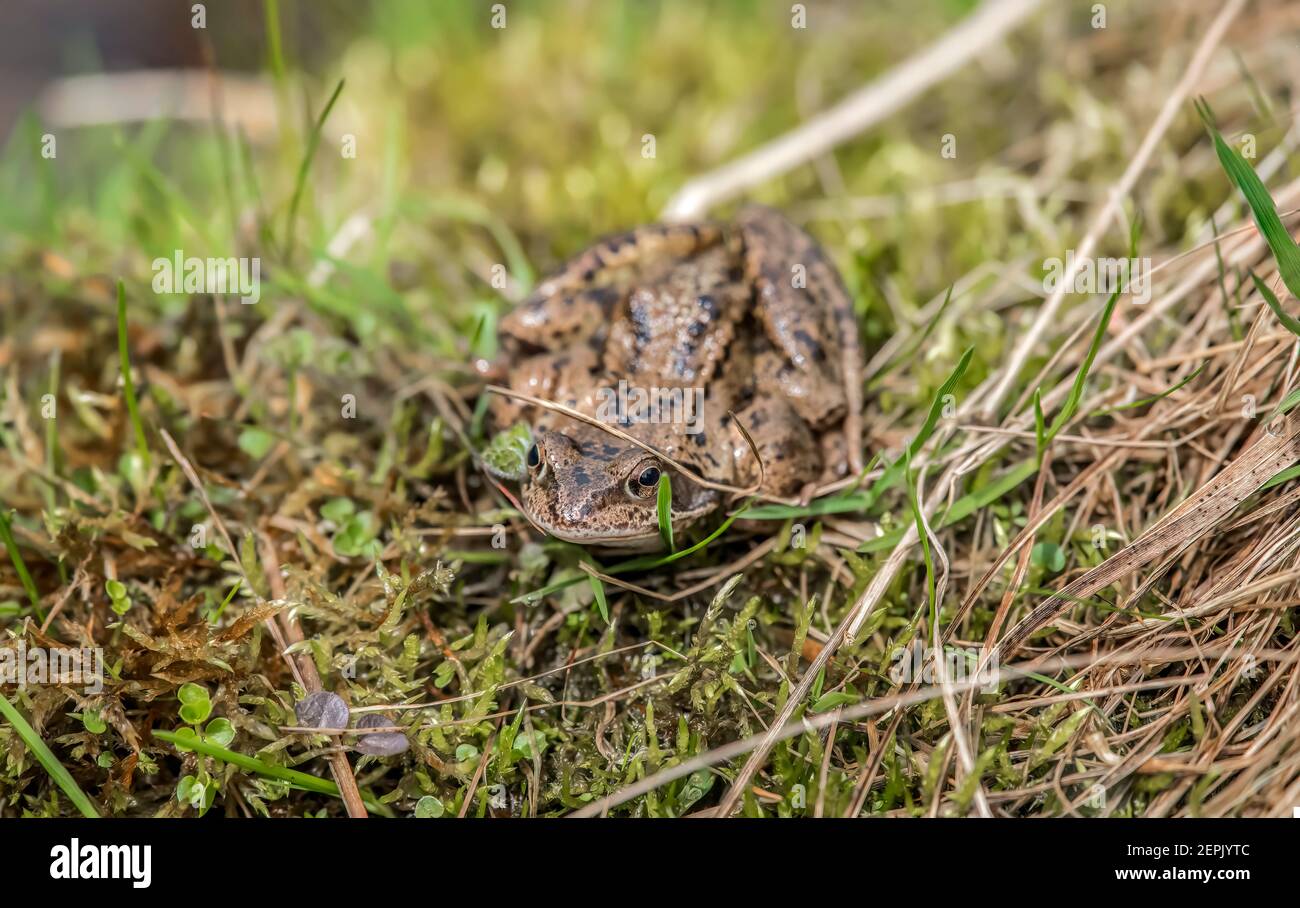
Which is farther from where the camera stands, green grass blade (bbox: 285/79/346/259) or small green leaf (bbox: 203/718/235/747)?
green grass blade (bbox: 285/79/346/259)

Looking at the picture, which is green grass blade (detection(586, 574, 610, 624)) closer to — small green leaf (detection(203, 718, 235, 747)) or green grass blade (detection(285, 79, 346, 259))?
small green leaf (detection(203, 718, 235, 747))

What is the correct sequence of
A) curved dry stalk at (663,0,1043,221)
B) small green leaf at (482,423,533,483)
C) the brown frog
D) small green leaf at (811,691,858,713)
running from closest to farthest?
small green leaf at (811,691,858,713) < the brown frog < small green leaf at (482,423,533,483) < curved dry stalk at (663,0,1043,221)

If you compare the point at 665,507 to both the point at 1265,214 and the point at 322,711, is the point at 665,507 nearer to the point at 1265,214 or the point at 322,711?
the point at 322,711

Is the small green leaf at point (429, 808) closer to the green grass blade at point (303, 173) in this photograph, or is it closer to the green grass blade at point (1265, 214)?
the green grass blade at point (303, 173)

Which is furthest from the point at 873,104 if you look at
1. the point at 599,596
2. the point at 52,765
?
the point at 52,765

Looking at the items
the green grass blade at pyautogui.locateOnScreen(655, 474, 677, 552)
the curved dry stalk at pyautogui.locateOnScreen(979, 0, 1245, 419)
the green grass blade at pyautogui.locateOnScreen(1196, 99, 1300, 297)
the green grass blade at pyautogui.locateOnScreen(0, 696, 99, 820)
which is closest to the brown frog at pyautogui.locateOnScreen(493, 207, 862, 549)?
the green grass blade at pyautogui.locateOnScreen(655, 474, 677, 552)
